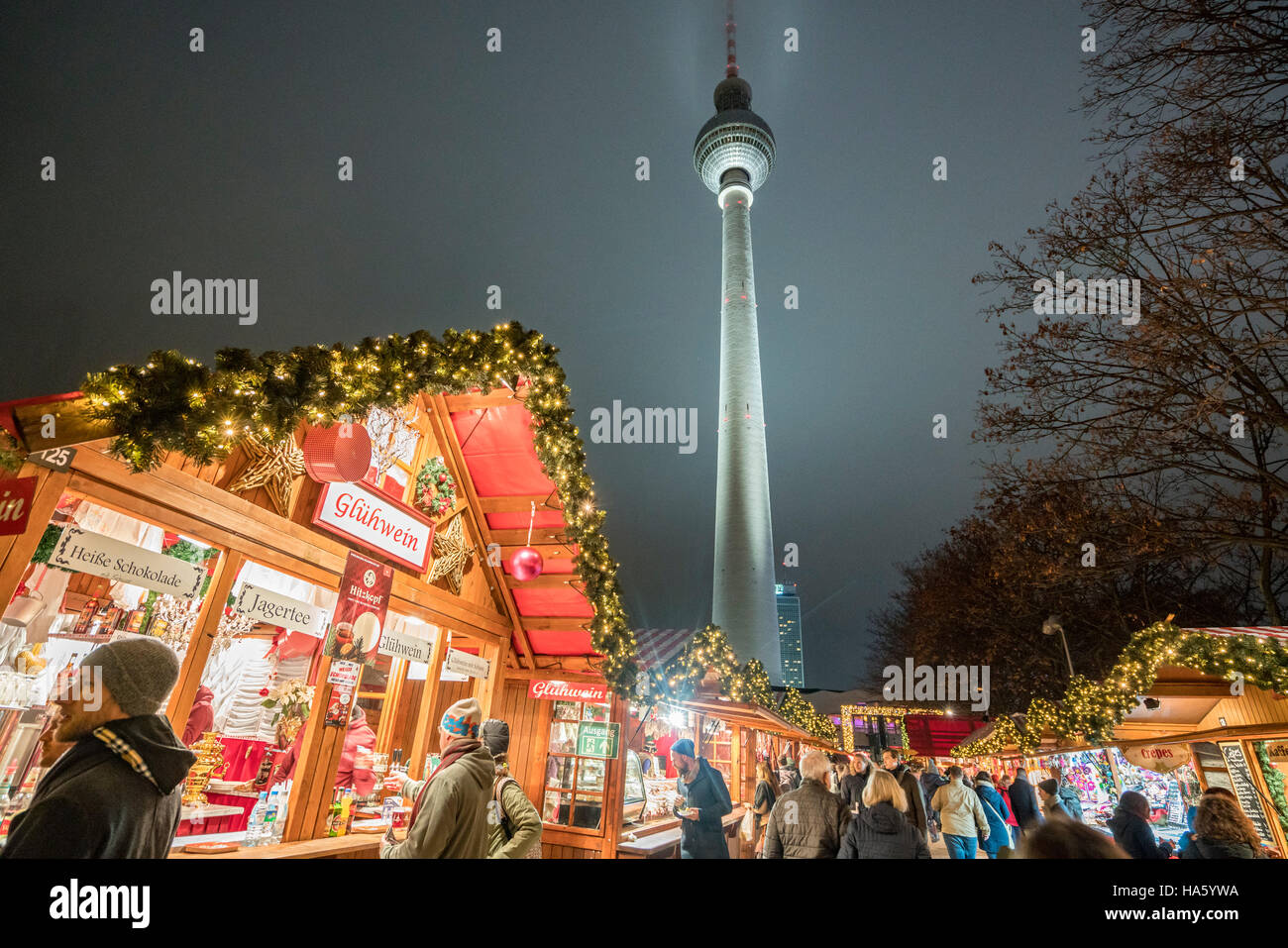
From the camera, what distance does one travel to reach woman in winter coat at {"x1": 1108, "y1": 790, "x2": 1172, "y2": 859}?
15.3 ft

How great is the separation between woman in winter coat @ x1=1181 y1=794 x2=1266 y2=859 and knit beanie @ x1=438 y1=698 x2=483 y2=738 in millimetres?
4932

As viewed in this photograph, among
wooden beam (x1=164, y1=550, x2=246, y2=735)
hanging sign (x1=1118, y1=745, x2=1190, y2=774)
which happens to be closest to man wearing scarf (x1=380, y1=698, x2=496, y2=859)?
wooden beam (x1=164, y1=550, x2=246, y2=735)

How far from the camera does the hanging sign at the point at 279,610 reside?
4.71 metres

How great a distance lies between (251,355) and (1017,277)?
318 inches

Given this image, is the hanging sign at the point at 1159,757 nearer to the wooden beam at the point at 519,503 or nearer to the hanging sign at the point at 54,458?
the wooden beam at the point at 519,503

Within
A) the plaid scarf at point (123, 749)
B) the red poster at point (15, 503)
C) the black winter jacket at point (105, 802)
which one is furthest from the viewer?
the red poster at point (15, 503)

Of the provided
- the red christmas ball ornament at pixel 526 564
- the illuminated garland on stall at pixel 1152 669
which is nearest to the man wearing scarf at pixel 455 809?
the red christmas ball ornament at pixel 526 564

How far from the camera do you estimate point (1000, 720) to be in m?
17.8

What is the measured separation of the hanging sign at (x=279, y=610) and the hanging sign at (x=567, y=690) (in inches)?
120

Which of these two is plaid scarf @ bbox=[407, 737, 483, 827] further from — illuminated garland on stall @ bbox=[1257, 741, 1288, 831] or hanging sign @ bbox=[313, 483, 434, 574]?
illuminated garland on stall @ bbox=[1257, 741, 1288, 831]

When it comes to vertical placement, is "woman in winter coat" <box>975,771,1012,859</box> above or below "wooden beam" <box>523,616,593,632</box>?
below

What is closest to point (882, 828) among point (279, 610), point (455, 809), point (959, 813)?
point (455, 809)
